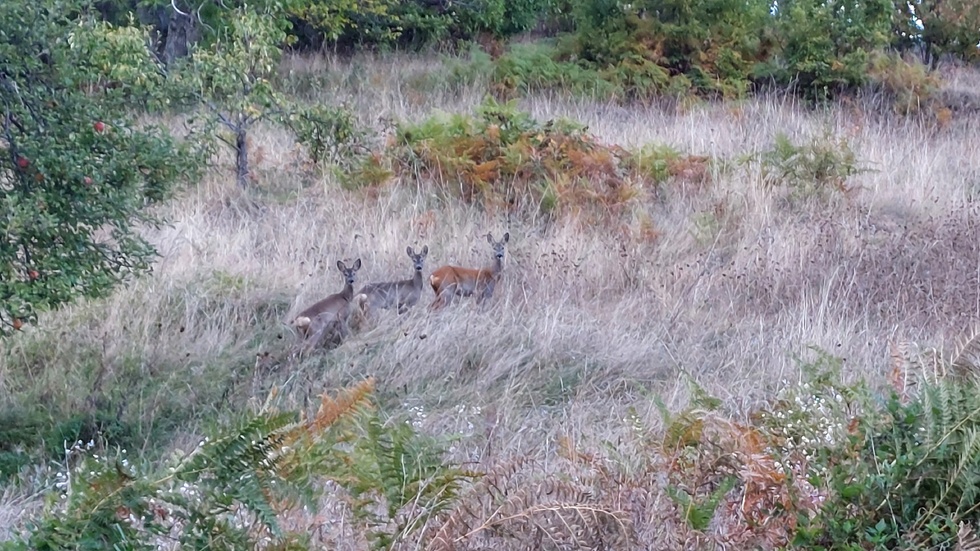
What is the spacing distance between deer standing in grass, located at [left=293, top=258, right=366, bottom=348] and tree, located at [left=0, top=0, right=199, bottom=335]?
1.50 metres

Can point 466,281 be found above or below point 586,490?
below

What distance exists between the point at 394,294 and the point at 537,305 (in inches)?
39.9

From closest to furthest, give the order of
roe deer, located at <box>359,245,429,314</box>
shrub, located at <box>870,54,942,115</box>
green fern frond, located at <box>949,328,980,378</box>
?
1. green fern frond, located at <box>949,328,980,378</box>
2. roe deer, located at <box>359,245,429,314</box>
3. shrub, located at <box>870,54,942,115</box>

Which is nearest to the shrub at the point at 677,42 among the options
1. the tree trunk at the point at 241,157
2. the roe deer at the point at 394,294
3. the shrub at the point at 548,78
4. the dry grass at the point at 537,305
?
the shrub at the point at 548,78

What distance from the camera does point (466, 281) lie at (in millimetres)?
8414

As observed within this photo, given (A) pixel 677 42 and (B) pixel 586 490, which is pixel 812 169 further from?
(B) pixel 586 490

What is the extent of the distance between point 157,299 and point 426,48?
557 inches

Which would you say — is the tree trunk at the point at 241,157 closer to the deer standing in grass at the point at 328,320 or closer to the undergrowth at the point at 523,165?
the undergrowth at the point at 523,165

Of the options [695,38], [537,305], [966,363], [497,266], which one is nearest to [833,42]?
[695,38]

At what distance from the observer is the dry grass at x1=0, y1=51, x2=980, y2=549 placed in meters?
6.43

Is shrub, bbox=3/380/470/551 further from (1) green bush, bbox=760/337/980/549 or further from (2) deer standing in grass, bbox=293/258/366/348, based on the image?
(2) deer standing in grass, bbox=293/258/366/348

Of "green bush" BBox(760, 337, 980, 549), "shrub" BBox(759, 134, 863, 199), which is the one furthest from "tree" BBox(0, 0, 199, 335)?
"shrub" BBox(759, 134, 863, 199)

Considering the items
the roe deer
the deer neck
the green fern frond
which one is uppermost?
the green fern frond

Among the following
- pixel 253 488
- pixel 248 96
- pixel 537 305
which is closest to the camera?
pixel 253 488
